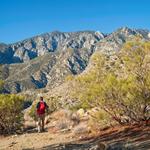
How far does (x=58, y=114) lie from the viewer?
37875mm

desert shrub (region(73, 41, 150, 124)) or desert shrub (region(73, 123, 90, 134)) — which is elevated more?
desert shrub (region(73, 41, 150, 124))

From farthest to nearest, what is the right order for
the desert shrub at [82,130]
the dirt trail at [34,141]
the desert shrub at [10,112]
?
the desert shrub at [10,112], the desert shrub at [82,130], the dirt trail at [34,141]

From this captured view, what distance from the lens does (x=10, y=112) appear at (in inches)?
1217

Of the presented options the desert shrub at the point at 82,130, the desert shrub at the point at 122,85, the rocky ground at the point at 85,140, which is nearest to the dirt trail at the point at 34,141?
the rocky ground at the point at 85,140

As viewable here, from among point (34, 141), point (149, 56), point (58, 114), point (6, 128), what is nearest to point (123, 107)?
point (149, 56)

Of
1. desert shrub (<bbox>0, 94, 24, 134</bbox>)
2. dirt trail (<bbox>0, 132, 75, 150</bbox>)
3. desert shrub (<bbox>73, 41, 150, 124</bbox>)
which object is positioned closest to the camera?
desert shrub (<bbox>73, 41, 150, 124</bbox>)

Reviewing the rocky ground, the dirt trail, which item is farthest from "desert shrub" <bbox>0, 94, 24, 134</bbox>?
the dirt trail

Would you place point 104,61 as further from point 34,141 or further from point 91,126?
point 34,141

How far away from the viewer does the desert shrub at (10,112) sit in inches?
1199

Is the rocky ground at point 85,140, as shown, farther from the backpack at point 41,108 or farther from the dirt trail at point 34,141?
the backpack at point 41,108

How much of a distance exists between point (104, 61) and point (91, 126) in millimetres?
3732

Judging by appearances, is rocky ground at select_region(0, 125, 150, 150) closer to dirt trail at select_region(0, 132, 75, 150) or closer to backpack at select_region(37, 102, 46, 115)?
dirt trail at select_region(0, 132, 75, 150)

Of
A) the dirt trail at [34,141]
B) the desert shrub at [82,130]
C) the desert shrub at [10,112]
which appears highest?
the desert shrub at [10,112]

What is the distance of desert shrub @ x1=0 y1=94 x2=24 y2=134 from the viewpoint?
30466 millimetres
